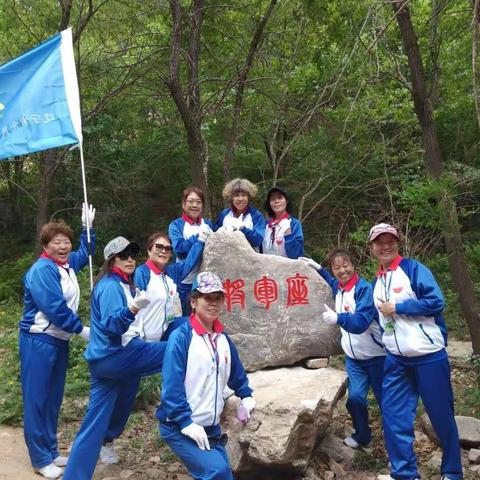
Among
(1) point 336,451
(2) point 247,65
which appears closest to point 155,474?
(1) point 336,451

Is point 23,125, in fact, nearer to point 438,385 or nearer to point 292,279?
point 292,279

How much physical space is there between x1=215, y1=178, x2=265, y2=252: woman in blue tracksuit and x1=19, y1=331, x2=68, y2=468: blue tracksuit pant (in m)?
2.08

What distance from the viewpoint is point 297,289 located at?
5.75m

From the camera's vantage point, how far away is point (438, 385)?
4367 millimetres

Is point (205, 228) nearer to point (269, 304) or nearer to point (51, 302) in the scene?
point (269, 304)

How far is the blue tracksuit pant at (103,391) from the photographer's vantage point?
4.39 meters

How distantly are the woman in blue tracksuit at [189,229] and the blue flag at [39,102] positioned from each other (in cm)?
125

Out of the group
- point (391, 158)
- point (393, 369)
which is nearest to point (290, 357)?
point (393, 369)

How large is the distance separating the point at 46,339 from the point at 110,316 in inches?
37.9

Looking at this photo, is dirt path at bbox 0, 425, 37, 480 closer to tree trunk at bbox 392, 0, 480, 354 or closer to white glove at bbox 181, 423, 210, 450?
white glove at bbox 181, 423, 210, 450

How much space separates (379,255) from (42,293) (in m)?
2.75

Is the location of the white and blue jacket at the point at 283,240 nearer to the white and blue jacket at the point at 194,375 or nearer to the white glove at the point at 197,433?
the white and blue jacket at the point at 194,375

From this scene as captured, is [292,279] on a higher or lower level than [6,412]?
higher

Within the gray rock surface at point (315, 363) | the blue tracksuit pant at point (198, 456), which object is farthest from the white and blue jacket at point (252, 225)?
the blue tracksuit pant at point (198, 456)
